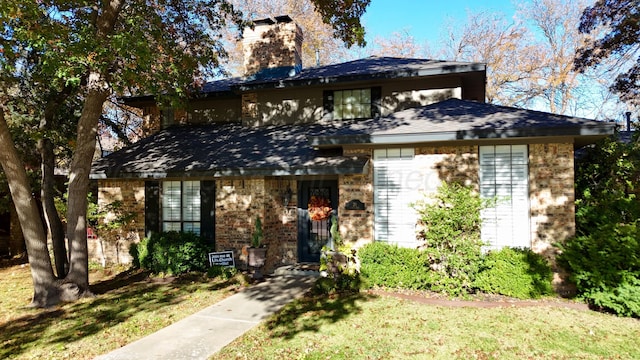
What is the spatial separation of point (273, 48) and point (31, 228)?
9.01 m

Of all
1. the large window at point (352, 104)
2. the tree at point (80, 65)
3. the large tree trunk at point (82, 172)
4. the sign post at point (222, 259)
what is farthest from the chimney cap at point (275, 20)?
the sign post at point (222, 259)

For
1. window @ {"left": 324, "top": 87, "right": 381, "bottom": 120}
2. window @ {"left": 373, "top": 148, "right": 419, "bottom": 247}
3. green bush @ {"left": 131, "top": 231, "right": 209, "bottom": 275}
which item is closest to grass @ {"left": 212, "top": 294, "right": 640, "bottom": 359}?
window @ {"left": 373, "top": 148, "right": 419, "bottom": 247}

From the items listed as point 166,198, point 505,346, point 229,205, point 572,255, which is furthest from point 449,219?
point 166,198

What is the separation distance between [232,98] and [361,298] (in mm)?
8657

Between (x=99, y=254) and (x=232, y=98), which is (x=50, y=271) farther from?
(x=232, y=98)

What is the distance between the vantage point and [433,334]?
5578 mm

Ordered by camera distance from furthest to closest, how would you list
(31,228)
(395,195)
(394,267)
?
1. (395,195)
2. (394,267)
3. (31,228)

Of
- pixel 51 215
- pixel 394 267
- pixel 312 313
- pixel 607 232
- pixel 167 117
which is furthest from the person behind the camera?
pixel 167 117

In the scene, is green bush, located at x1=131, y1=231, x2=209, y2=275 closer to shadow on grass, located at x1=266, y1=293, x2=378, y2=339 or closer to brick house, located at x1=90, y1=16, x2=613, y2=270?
brick house, located at x1=90, y1=16, x2=613, y2=270

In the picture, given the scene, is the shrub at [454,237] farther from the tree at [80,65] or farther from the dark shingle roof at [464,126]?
the tree at [80,65]

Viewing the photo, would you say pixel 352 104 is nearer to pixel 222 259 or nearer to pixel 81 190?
pixel 222 259

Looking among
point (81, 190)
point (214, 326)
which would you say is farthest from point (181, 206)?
point (214, 326)

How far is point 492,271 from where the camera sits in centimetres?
734

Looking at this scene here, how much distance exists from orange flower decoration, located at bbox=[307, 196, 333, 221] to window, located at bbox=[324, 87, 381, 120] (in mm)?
2814
